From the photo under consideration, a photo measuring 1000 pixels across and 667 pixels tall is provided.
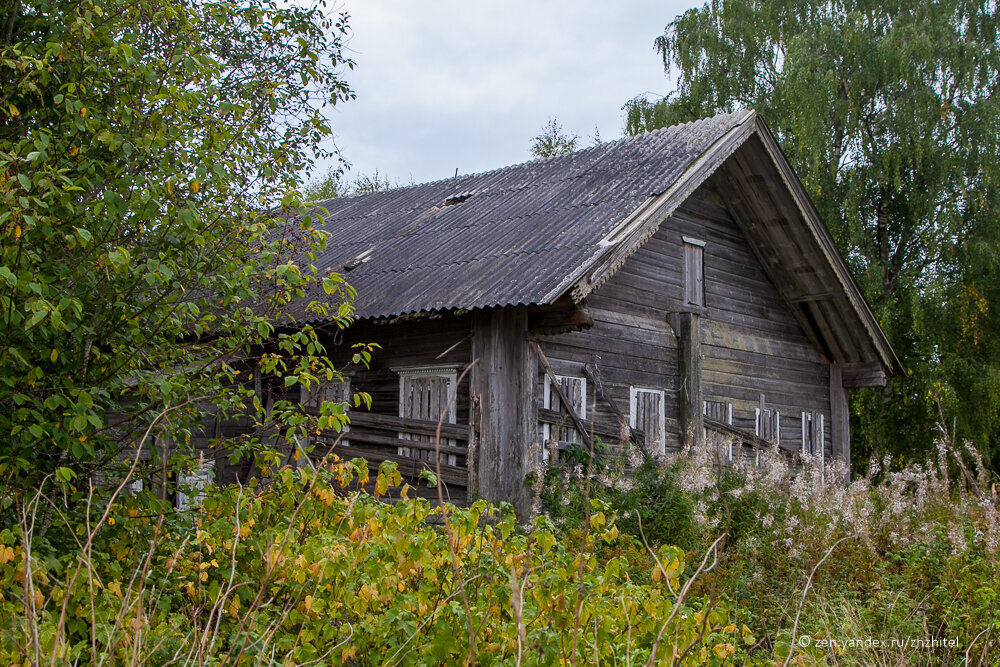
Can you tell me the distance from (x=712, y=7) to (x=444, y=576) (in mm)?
21643

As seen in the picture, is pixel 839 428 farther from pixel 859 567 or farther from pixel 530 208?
pixel 859 567

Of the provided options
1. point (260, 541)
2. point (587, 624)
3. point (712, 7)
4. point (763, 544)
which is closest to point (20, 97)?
point (260, 541)

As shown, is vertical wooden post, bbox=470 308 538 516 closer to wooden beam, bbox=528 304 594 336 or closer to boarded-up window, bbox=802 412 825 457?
wooden beam, bbox=528 304 594 336

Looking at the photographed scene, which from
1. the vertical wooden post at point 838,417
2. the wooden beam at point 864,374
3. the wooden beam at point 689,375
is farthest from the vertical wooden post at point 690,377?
the wooden beam at point 864,374

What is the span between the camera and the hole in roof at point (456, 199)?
14766mm

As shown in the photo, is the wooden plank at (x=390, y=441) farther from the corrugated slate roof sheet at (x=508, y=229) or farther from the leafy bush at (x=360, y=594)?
the leafy bush at (x=360, y=594)

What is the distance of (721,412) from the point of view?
13008 millimetres

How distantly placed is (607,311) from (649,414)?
1479 millimetres

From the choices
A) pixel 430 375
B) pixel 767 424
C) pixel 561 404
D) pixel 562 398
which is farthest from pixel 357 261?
pixel 767 424

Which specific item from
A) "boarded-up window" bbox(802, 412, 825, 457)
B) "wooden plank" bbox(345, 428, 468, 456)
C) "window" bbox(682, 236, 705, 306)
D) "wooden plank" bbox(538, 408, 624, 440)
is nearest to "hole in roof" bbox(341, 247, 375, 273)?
"wooden plank" bbox(345, 428, 468, 456)

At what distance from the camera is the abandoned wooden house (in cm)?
983

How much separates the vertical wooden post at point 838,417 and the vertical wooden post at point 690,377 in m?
4.12

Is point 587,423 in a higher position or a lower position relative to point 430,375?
lower

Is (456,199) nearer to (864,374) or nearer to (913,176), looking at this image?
(864,374)
